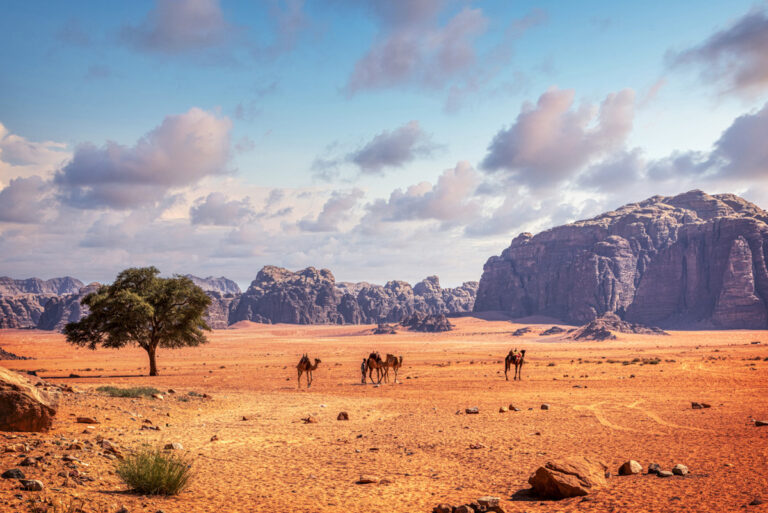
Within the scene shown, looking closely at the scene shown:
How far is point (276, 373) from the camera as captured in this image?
40.8 metres

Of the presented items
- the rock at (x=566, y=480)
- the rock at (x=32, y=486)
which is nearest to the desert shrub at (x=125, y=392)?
the rock at (x=32, y=486)

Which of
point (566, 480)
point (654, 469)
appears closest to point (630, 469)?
point (654, 469)

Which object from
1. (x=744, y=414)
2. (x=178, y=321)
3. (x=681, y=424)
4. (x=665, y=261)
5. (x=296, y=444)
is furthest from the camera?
(x=665, y=261)

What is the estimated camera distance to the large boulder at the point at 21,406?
10750 mm

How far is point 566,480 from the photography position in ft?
28.8

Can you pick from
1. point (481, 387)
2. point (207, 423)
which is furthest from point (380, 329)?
point (207, 423)

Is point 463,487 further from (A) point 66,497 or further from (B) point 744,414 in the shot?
(B) point 744,414

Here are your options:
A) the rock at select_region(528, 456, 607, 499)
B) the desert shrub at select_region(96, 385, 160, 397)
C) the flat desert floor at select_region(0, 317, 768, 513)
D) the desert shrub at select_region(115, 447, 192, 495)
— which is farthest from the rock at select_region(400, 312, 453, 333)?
the desert shrub at select_region(115, 447, 192, 495)

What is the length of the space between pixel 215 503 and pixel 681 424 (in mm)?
13642

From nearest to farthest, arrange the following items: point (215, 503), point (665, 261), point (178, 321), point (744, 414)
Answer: point (215, 503)
point (744, 414)
point (178, 321)
point (665, 261)

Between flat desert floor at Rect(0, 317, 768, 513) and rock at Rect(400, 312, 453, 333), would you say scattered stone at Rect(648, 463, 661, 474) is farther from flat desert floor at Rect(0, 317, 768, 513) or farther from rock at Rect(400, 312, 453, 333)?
rock at Rect(400, 312, 453, 333)

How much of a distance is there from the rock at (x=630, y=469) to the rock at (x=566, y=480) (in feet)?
2.06

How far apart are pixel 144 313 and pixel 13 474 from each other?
3038cm

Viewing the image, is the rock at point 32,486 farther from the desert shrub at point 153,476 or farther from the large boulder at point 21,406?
the large boulder at point 21,406
